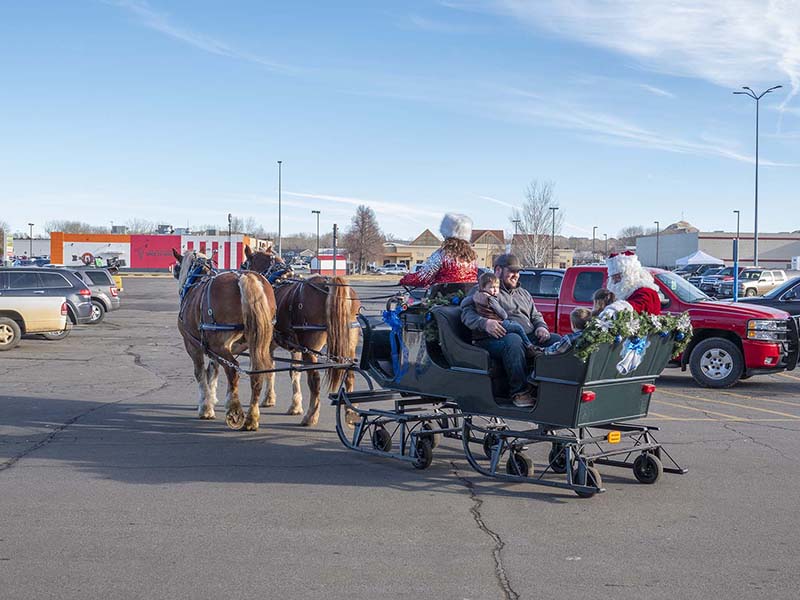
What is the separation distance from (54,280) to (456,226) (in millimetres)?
16229

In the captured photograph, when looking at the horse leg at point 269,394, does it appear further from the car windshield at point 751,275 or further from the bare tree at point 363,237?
the bare tree at point 363,237

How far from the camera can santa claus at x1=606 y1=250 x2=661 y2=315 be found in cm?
761

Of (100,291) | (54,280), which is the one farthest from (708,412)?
(100,291)

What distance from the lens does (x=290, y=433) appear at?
9883 mm

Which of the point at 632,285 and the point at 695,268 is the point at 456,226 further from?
the point at 695,268

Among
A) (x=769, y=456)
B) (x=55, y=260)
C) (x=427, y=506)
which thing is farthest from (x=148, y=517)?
(x=55, y=260)

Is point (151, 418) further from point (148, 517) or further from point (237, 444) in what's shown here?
point (148, 517)

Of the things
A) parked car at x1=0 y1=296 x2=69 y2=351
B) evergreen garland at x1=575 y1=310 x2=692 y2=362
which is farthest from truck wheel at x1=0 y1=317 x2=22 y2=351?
evergreen garland at x1=575 y1=310 x2=692 y2=362

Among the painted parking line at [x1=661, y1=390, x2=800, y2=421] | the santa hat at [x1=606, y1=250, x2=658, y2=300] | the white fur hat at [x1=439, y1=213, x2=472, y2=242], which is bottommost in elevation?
the painted parking line at [x1=661, y1=390, x2=800, y2=421]

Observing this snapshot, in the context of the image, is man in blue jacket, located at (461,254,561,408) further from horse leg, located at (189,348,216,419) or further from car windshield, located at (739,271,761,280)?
car windshield, located at (739,271,761,280)

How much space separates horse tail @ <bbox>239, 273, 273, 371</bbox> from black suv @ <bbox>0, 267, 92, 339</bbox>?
39.2 feet

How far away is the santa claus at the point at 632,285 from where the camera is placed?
7.61 metres

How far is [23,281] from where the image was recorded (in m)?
21.0

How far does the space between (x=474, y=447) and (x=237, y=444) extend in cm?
258
